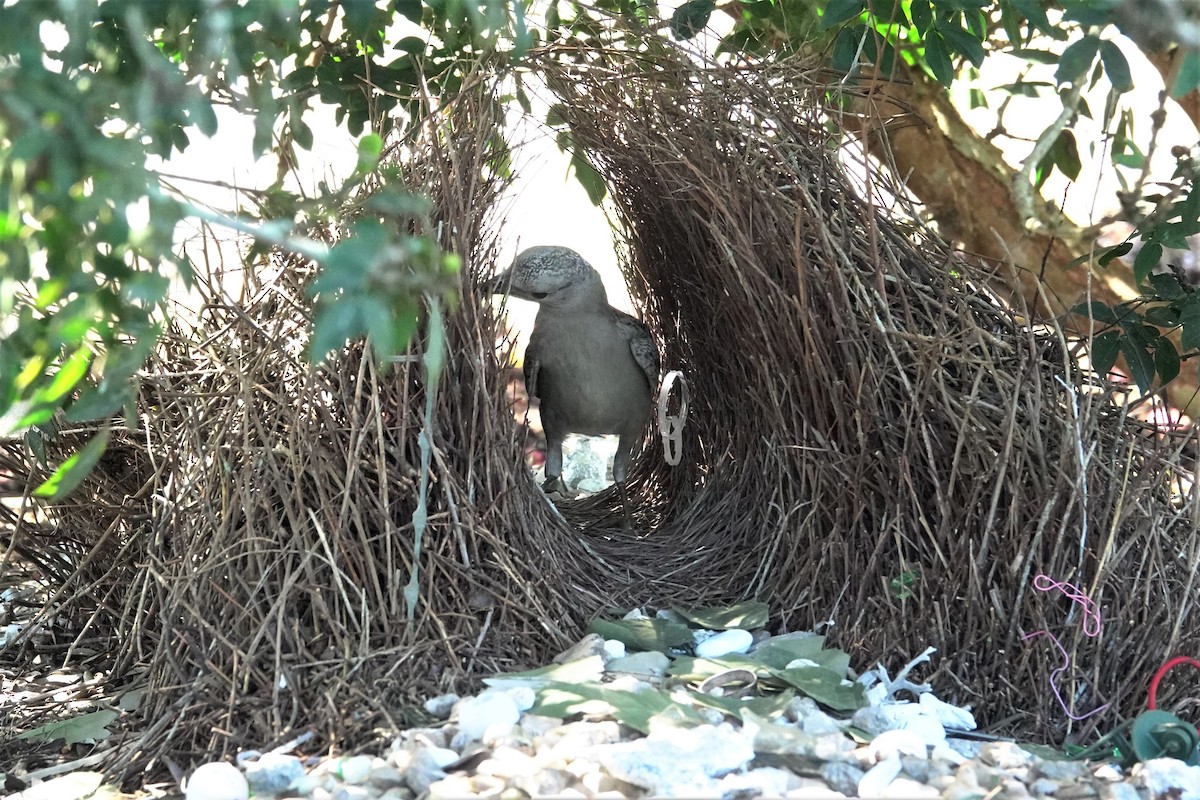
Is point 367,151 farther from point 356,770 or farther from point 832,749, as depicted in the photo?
point 832,749

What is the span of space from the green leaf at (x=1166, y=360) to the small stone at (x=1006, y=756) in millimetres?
1058

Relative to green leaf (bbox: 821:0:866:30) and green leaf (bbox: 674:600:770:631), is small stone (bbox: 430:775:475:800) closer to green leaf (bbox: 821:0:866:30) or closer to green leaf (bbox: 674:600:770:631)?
green leaf (bbox: 674:600:770:631)

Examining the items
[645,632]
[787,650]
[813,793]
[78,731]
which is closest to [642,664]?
[645,632]

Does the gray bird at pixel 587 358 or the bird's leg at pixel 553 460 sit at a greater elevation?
the gray bird at pixel 587 358

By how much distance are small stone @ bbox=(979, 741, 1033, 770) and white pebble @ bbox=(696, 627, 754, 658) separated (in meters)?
0.58

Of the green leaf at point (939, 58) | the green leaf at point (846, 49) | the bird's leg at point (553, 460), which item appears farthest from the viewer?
the bird's leg at point (553, 460)

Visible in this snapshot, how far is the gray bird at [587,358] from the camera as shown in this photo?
3.85 m

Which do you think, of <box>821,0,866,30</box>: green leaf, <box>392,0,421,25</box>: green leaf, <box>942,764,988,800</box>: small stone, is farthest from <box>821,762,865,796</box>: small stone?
<box>392,0,421,25</box>: green leaf

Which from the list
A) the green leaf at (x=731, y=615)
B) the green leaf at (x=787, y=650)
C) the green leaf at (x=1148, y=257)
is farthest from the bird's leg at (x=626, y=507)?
the green leaf at (x=1148, y=257)

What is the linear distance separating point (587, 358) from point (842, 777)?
7.20 feet

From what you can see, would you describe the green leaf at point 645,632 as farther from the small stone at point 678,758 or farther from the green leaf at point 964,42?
the green leaf at point 964,42

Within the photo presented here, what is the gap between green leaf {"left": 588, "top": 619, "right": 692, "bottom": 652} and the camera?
2.53m

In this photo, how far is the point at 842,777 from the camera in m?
1.89

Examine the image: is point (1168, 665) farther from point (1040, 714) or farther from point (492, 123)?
point (492, 123)
